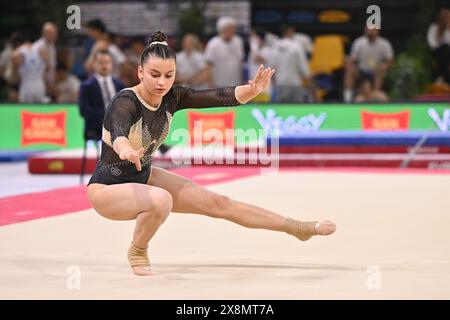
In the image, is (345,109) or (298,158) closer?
(298,158)

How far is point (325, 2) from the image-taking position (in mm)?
16891

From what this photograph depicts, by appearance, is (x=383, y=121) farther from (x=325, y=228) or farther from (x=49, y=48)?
(x=325, y=228)

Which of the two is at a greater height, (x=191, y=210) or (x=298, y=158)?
(x=191, y=210)

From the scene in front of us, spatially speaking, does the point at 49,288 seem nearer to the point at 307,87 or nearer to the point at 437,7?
the point at 307,87

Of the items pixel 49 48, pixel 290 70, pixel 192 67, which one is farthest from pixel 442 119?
pixel 49 48

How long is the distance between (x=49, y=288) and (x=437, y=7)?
12.6 meters

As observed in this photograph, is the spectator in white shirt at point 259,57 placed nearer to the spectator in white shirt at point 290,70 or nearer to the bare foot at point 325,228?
the spectator in white shirt at point 290,70

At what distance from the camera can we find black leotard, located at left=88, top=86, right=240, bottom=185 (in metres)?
5.02

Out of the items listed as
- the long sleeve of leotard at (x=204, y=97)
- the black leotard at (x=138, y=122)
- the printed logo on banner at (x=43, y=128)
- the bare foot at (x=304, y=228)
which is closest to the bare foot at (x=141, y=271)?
the black leotard at (x=138, y=122)

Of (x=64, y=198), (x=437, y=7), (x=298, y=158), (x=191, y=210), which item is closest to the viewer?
(x=191, y=210)

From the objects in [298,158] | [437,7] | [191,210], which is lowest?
[298,158]

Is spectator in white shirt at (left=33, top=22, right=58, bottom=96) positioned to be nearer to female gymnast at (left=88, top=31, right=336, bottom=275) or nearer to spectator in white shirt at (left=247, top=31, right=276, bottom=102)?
spectator in white shirt at (left=247, top=31, right=276, bottom=102)

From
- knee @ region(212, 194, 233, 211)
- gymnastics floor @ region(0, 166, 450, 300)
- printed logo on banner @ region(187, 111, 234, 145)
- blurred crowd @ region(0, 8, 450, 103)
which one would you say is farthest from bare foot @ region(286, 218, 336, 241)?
blurred crowd @ region(0, 8, 450, 103)

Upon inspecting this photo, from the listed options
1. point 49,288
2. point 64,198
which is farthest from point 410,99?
point 49,288
